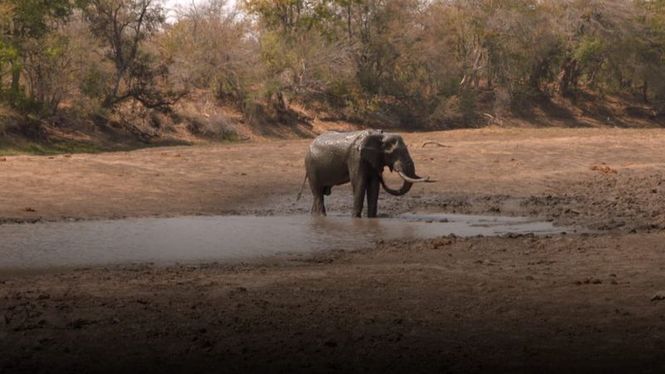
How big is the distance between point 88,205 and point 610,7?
126 feet

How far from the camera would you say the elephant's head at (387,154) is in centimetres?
1593

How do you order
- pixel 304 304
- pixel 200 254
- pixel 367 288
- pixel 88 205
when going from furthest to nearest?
pixel 88 205 < pixel 200 254 < pixel 367 288 < pixel 304 304

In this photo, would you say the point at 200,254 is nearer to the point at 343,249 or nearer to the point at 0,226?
the point at 343,249

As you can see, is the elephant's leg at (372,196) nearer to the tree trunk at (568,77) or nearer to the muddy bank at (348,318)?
the muddy bank at (348,318)

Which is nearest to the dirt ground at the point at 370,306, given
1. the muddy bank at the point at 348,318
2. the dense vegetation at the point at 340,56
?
the muddy bank at the point at 348,318

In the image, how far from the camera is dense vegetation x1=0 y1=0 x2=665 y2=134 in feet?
105

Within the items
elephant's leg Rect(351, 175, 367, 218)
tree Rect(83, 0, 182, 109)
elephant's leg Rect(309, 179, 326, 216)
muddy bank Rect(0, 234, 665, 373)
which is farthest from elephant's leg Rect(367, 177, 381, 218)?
tree Rect(83, 0, 182, 109)

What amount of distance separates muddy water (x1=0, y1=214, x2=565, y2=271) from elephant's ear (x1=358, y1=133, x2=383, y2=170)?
0.94m

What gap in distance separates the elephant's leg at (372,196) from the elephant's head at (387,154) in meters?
0.19

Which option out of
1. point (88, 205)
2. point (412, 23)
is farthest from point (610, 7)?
point (88, 205)

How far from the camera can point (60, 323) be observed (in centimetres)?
720

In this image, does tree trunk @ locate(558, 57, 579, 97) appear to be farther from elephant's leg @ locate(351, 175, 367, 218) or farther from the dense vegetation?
elephant's leg @ locate(351, 175, 367, 218)

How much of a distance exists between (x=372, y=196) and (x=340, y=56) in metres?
25.8

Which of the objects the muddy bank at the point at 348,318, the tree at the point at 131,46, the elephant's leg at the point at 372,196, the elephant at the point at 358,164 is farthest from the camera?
the tree at the point at 131,46
